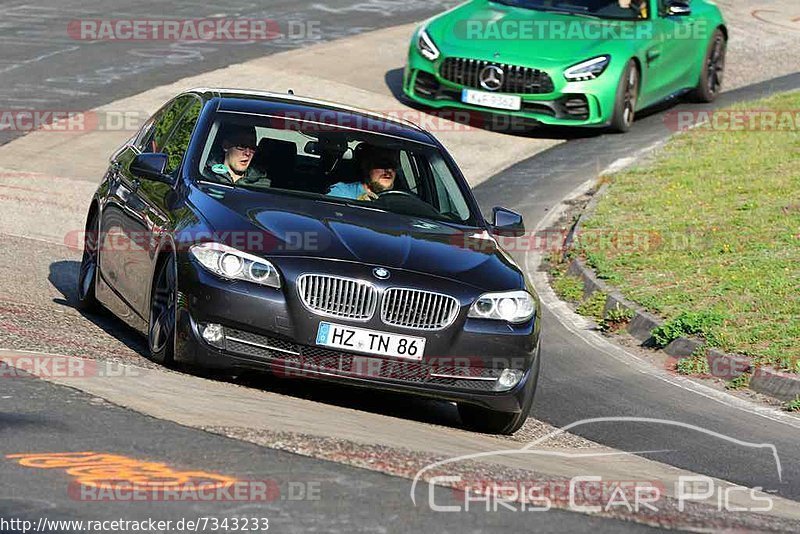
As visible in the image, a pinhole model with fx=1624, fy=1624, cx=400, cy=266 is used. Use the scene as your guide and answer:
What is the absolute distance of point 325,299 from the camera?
820cm

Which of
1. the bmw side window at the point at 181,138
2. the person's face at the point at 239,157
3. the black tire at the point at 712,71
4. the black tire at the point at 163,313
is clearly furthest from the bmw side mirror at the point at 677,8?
the black tire at the point at 163,313

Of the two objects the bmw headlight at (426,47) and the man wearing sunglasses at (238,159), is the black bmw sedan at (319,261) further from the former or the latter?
the bmw headlight at (426,47)

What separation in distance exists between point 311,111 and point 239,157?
2.36 ft

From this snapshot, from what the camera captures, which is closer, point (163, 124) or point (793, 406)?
point (793, 406)

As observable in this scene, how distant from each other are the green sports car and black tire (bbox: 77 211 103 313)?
28.1 ft

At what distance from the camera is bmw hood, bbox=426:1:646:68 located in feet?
61.1

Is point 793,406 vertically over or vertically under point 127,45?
over

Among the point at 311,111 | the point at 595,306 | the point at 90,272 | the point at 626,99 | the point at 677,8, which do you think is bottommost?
the point at 626,99

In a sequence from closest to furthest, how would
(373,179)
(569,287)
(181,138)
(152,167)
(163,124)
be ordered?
(152,167), (373,179), (181,138), (163,124), (569,287)

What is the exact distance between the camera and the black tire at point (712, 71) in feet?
70.7

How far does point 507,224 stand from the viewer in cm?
984

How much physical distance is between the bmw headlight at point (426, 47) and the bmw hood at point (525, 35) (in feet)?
0.20

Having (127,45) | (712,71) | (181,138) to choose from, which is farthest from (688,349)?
(127,45)

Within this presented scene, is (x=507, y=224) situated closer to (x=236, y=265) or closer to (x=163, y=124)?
(x=236, y=265)
